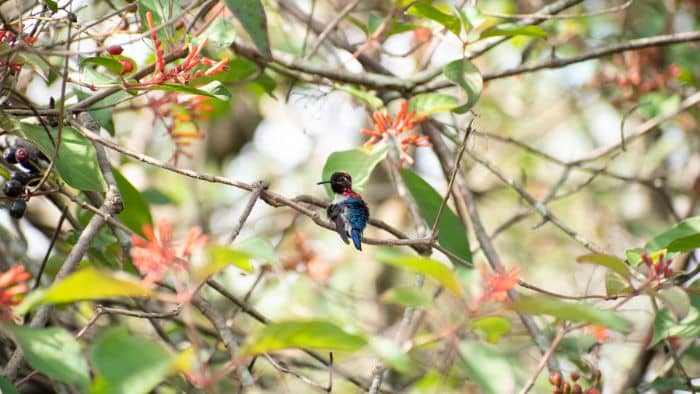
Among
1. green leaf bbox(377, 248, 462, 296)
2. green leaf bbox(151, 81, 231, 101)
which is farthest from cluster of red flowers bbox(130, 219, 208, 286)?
green leaf bbox(151, 81, 231, 101)

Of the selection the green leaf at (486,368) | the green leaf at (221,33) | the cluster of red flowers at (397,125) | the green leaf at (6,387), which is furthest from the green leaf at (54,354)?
the cluster of red flowers at (397,125)

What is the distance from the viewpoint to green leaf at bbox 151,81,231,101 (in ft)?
7.12

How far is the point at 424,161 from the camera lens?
6.25 meters

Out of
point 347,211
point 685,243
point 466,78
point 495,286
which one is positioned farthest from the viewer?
point 347,211

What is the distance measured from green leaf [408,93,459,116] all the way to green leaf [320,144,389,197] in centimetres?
20

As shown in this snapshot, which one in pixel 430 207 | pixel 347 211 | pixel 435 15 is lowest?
pixel 347 211

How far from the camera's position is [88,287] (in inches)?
53.2

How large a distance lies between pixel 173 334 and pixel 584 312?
2691 mm

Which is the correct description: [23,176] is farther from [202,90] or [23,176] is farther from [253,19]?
[253,19]

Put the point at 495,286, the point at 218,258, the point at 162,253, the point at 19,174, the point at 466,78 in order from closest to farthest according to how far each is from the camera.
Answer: the point at 218,258 < the point at 162,253 < the point at 495,286 < the point at 19,174 < the point at 466,78

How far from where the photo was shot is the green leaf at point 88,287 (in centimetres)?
132

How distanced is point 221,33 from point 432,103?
0.78 metres

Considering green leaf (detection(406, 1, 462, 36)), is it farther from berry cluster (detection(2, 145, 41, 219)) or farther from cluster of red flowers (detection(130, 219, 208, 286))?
cluster of red flowers (detection(130, 219, 208, 286))

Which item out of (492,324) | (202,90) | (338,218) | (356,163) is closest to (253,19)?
(202,90)
